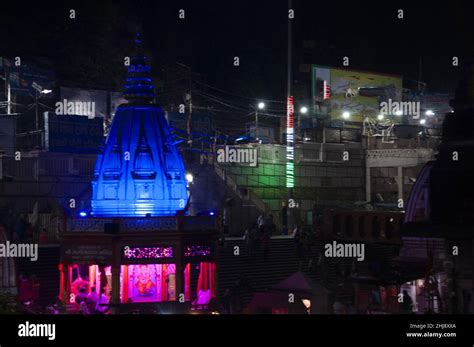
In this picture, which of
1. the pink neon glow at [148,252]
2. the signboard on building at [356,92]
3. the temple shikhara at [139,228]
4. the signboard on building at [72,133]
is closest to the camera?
the pink neon glow at [148,252]

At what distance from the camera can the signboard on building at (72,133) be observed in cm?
2641

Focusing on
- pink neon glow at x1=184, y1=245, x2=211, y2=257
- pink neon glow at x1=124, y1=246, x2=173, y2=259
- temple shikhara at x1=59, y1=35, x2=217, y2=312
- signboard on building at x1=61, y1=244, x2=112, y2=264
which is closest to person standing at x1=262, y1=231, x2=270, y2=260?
temple shikhara at x1=59, y1=35, x2=217, y2=312

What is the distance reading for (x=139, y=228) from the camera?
1891 centimetres

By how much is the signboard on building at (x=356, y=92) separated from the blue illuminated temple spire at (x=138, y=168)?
928 inches

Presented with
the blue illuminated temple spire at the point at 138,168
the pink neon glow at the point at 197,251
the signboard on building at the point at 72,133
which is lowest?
the pink neon glow at the point at 197,251

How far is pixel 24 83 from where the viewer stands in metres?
29.4

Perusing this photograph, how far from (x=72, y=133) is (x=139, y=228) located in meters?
8.97

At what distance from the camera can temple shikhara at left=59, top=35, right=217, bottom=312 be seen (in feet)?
61.7

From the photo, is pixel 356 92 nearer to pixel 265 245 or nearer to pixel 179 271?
pixel 265 245

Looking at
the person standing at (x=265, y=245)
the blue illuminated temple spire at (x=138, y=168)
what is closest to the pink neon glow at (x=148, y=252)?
the blue illuminated temple spire at (x=138, y=168)

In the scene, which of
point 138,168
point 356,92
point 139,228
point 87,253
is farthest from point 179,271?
point 356,92

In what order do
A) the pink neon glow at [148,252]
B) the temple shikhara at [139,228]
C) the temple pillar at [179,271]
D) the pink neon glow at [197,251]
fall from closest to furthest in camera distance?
the pink neon glow at [148,252] < the temple shikhara at [139,228] < the temple pillar at [179,271] < the pink neon glow at [197,251]

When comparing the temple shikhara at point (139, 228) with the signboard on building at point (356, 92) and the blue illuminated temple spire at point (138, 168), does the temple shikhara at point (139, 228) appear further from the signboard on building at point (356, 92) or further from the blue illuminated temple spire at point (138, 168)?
the signboard on building at point (356, 92)

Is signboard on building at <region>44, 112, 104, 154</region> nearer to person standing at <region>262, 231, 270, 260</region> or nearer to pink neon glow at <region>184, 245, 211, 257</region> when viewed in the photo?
person standing at <region>262, 231, 270, 260</region>
